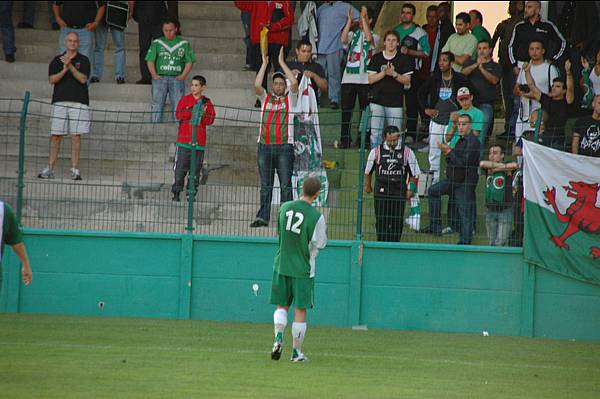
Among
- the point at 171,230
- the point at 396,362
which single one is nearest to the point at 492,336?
the point at 396,362

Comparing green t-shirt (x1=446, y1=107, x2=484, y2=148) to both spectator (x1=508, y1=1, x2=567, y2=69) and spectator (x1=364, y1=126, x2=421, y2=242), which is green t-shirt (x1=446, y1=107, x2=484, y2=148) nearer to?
spectator (x1=364, y1=126, x2=421, y2=242)

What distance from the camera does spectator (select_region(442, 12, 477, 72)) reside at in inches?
730

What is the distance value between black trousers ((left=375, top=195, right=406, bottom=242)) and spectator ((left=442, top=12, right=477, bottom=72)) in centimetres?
448

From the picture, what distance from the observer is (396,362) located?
11.6 m

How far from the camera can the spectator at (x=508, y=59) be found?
1823 centimetres

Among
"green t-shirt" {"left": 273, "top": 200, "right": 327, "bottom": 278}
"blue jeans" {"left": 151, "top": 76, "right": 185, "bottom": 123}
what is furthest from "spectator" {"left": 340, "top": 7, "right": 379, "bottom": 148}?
"green t-shirt" {"left": 273, "top": 200, "right": 327, "bottom": 278}

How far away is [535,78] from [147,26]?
7166 mm

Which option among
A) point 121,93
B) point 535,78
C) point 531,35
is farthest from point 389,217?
point 121,93

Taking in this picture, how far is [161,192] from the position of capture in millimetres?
14977

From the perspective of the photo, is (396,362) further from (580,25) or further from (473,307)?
(580,25)

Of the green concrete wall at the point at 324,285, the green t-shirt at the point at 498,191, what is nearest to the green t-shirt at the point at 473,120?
the green t-shirt at the point at 498,191

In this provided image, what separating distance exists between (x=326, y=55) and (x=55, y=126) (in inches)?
219

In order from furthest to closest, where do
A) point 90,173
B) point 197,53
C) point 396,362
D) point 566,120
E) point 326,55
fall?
point 197,53 < point 326,55 < point 566,120 < point 90,173 < point 396,362

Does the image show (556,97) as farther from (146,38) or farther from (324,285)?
(146,38)
